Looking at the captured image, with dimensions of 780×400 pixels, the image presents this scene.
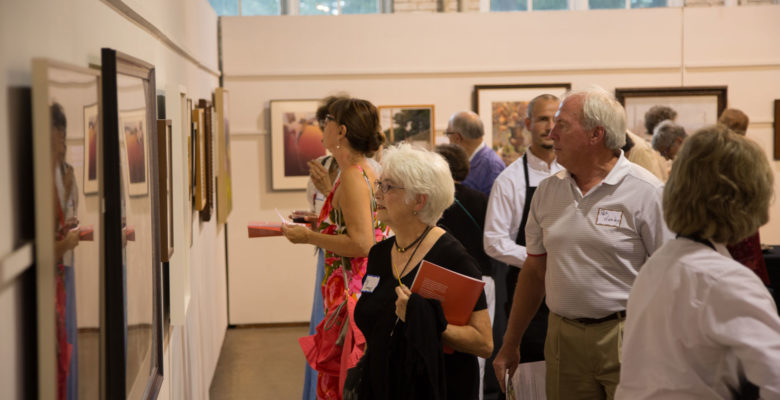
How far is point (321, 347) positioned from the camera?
387cm

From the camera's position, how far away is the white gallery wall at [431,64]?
8.90 m

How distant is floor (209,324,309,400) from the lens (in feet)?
22.2

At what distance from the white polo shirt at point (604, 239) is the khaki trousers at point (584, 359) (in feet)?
0.19

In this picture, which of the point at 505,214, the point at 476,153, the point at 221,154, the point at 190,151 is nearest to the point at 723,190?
the point at 505,214

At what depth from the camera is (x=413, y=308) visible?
9.04ft

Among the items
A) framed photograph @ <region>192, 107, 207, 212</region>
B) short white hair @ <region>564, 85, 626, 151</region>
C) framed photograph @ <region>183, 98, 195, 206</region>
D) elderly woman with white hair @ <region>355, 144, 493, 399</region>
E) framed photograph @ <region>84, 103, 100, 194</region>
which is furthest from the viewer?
framed photograph @ <region>192, 107, 207, 212</region>

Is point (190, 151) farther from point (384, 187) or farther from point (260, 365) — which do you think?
point (260, 365)

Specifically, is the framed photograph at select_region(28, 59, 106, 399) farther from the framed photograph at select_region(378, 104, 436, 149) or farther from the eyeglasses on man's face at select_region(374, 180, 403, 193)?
the framed photograph at select_region(378, 104, 436, 149)

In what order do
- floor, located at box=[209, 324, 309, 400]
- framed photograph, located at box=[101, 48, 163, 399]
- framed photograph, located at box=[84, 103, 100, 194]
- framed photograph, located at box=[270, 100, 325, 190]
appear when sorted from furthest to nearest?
framed photograph, located at box=[270, 100, 325, 190]
floor, located at box=[209, 324, 309, 400]
framed photograph, located at box=[101, 48, 163, 399]
framed photograph, located at box=[84, 103, 100, 194]

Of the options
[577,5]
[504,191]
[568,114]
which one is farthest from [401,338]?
[577,5]

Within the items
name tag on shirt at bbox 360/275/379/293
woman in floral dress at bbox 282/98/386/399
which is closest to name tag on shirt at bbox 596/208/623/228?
name tag on shirt at bbox 360/275/379/293

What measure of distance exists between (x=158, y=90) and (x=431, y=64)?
5844mm

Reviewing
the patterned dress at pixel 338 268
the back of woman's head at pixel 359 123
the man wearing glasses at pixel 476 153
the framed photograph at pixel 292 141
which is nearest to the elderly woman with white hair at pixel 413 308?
the patterned dress at pixel 338 268

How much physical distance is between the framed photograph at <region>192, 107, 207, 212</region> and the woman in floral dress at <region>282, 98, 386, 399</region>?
0.89 m
